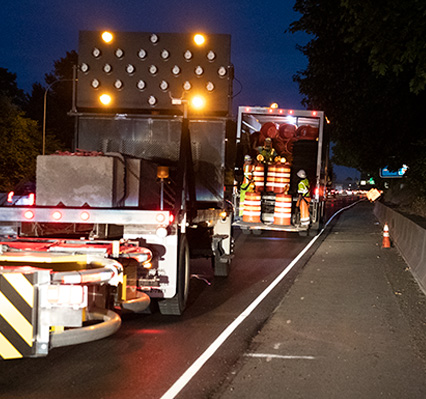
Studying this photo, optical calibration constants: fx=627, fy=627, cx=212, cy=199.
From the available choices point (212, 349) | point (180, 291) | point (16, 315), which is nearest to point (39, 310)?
point (16, 315)

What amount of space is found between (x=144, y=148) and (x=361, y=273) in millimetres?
5901

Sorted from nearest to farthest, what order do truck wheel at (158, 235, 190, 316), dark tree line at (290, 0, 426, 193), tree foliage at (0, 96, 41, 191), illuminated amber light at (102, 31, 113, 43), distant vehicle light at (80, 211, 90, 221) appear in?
1. distant vehicle light at (80, 211, 90, 221)
2. truck wheel at (158, 235, 190, 316)
3. illuminated amber light at (102, 31, 113, 43)
4. dark tree line at (290, 0, 426, 193)
5. tree foliage at (0, 96, 41, 191)

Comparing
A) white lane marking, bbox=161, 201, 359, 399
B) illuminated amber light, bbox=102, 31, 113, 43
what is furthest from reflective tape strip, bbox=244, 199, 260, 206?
illuminated amber light, bbox=102, 31, 113, 43

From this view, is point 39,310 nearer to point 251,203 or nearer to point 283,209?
point 283,209

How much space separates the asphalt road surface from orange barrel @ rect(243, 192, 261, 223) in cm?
942

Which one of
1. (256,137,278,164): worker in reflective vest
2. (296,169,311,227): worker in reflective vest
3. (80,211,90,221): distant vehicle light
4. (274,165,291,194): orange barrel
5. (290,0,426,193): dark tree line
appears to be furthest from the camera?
(296,169,311,227): worker in reflective vest

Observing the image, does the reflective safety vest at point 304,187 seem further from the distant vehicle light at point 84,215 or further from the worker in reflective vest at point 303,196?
the distant vehicle light at point 84,215

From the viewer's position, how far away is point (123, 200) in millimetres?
7805

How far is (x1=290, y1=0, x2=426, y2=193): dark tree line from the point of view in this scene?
1062 centimetres

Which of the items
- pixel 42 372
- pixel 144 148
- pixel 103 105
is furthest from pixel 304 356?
pixel 103 105

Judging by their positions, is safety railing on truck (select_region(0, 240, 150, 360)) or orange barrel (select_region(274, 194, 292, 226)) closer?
safety railing on truck (select_region(0, 240, 150, 360))

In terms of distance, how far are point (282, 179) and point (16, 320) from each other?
1534 cm

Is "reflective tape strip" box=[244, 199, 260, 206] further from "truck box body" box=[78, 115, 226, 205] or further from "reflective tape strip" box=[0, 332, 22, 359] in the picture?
"reflective tape strip" box=[0, 332, 22, 359]

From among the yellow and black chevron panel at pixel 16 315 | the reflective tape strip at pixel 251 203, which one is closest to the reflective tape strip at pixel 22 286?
the yellow and black chevron panel at pixel 16 315
